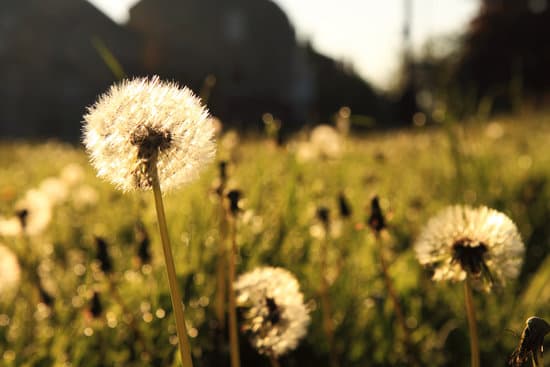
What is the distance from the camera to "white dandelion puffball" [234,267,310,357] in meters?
0.96

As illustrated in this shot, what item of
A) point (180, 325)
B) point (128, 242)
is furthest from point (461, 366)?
point (128, 242)

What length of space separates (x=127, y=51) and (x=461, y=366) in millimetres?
21454

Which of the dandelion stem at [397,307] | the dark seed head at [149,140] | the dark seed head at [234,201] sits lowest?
the dandelion stem at [397,307]

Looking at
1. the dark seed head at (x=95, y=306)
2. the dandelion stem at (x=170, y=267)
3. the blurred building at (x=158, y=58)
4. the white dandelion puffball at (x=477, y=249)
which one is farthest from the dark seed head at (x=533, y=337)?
the blurred building at (x=158, y=58)

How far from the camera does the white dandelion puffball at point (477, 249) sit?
0.87 meters

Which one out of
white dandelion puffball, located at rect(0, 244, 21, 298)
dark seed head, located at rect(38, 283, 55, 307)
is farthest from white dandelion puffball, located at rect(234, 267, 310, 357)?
white dandelion puffball, located at rect(0, 244, 21, 298)

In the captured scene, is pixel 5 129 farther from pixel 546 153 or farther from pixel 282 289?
pixel 282 289

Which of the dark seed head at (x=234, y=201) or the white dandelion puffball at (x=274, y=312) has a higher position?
the dark seed head at (x=234, y=201)

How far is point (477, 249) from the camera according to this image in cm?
89

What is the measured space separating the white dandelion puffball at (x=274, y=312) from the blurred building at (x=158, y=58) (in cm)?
1586

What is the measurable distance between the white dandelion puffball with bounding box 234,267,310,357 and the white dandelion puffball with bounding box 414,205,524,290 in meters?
0.22

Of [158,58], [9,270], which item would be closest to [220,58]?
[158,58]

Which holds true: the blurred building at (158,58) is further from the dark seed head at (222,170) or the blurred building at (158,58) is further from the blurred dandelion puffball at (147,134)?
the blurred dandelion puffball at (147,134)

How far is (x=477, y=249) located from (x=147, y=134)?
0.50 m
